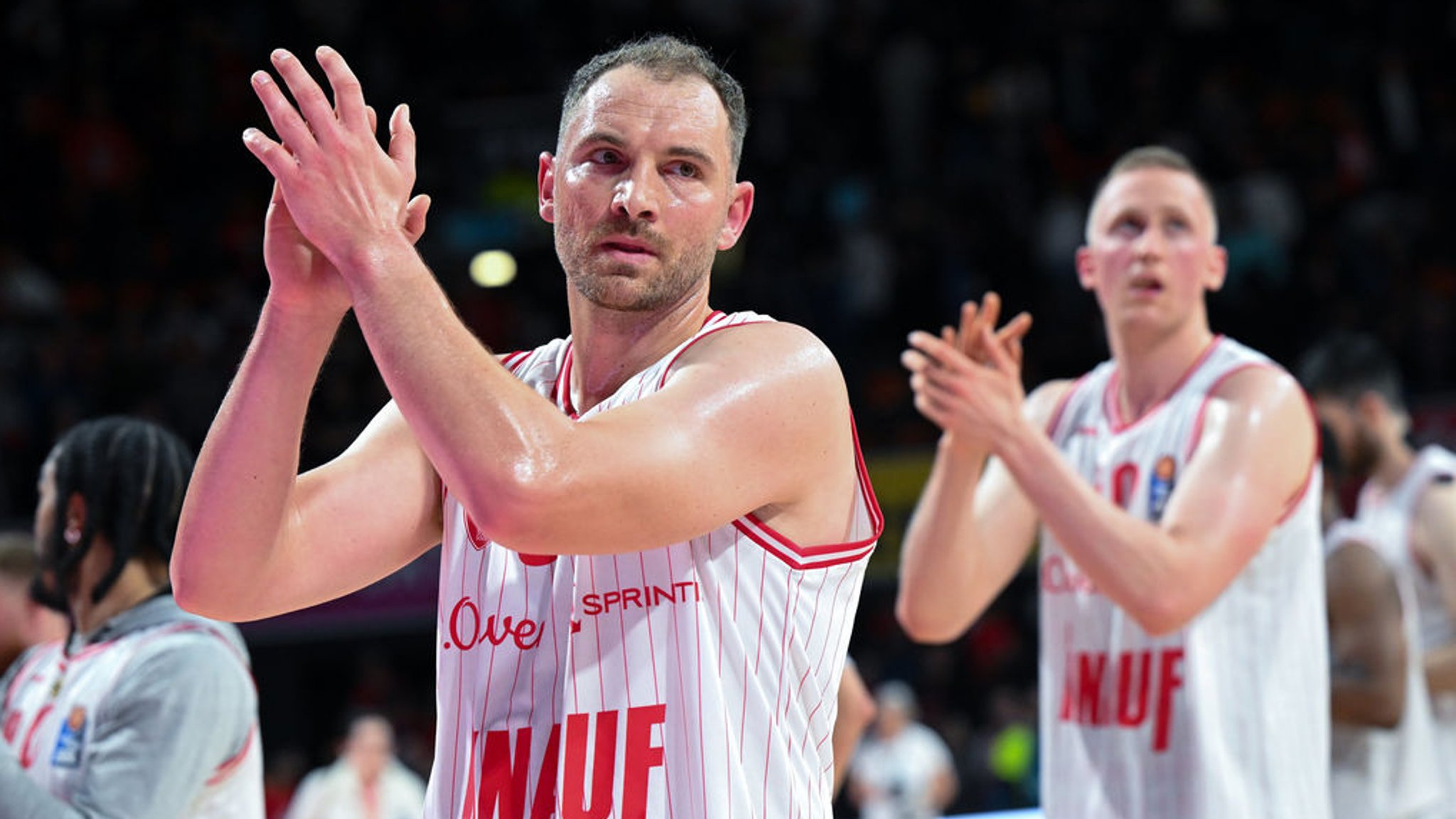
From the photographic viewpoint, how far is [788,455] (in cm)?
290

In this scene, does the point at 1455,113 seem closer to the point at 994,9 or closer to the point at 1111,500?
the point at 994,9

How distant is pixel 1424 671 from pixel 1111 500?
2223mm

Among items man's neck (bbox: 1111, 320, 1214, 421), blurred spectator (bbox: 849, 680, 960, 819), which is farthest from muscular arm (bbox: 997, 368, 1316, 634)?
blurred spectator (bbox: 849, 680, 960, 819)

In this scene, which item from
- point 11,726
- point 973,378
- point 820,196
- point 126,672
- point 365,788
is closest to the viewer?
point 126,672

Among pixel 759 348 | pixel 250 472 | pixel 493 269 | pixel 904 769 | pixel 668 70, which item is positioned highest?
pixel 493 269

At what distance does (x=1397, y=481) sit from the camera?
6.77 metres

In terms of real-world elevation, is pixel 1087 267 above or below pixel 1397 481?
above

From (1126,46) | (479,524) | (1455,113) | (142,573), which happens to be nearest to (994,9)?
(1126,46)

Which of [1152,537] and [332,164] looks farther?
[1152,537]

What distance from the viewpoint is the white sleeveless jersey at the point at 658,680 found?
2.87m

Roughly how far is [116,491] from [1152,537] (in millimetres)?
2584

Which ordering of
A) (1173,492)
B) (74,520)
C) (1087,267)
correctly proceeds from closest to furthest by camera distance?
(74,520), (1173,492), (1087,267)

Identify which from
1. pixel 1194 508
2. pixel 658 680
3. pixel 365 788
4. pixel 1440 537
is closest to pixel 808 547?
pixel 658 680

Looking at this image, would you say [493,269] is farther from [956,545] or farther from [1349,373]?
[956,545]
